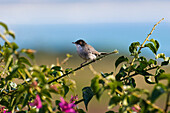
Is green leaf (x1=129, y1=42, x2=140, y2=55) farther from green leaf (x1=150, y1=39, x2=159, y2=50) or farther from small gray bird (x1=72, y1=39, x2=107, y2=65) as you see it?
small gray bird (x1=72, y1=39, x2=107, y2=65)

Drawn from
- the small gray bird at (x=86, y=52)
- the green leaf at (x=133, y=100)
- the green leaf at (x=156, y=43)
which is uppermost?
the small gray bird at (x=86, y=52)

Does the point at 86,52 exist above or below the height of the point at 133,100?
above

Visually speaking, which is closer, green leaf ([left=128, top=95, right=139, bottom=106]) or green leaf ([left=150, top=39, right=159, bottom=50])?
green leaf ([left=128, top=95, right=139, bottom=106])

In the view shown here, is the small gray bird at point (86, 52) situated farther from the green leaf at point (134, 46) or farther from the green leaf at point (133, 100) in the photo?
the green leaf at point (133, 100)

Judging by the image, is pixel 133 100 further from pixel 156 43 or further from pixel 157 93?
pixel 156 43

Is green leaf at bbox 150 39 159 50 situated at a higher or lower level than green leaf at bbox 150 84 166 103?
higher

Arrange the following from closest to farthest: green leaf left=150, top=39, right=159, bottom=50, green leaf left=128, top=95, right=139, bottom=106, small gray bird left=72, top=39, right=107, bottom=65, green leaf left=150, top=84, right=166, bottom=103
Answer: green leaf left=150, top=84, right=166, bottom=103 → green leaf left=128, top=95, right=139, bottom=106 → green leaf left=150, top=39, right=159, bottom=50 → small gray bird left=72, top=39, right=107, bottom=65

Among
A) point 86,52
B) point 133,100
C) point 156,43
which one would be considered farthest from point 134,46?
point 86,52

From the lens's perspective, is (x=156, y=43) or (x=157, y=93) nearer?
(x=157, y=93)

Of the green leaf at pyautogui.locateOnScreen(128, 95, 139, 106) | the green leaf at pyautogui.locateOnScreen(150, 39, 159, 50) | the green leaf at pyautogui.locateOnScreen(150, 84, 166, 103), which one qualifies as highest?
the green leaf at pyautogui.locateOnScreen(150, 39, 159, 50)

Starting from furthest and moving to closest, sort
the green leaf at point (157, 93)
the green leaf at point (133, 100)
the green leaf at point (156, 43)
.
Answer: the green leaf at point (156, 43) < the green leaf at point (133, 100) < the green leaf at point (157, 93)

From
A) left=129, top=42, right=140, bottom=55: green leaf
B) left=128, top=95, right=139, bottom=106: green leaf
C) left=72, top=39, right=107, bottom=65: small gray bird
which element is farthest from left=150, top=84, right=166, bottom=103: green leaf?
left=72, top=39, right=107, bottom=65: small gray bird

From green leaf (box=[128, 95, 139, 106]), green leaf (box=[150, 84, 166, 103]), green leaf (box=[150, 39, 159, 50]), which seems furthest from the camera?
green leaf (box=[150, 39, 159, 50])

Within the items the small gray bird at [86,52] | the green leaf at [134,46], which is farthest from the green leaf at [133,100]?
the small gray bird at [86,52]
